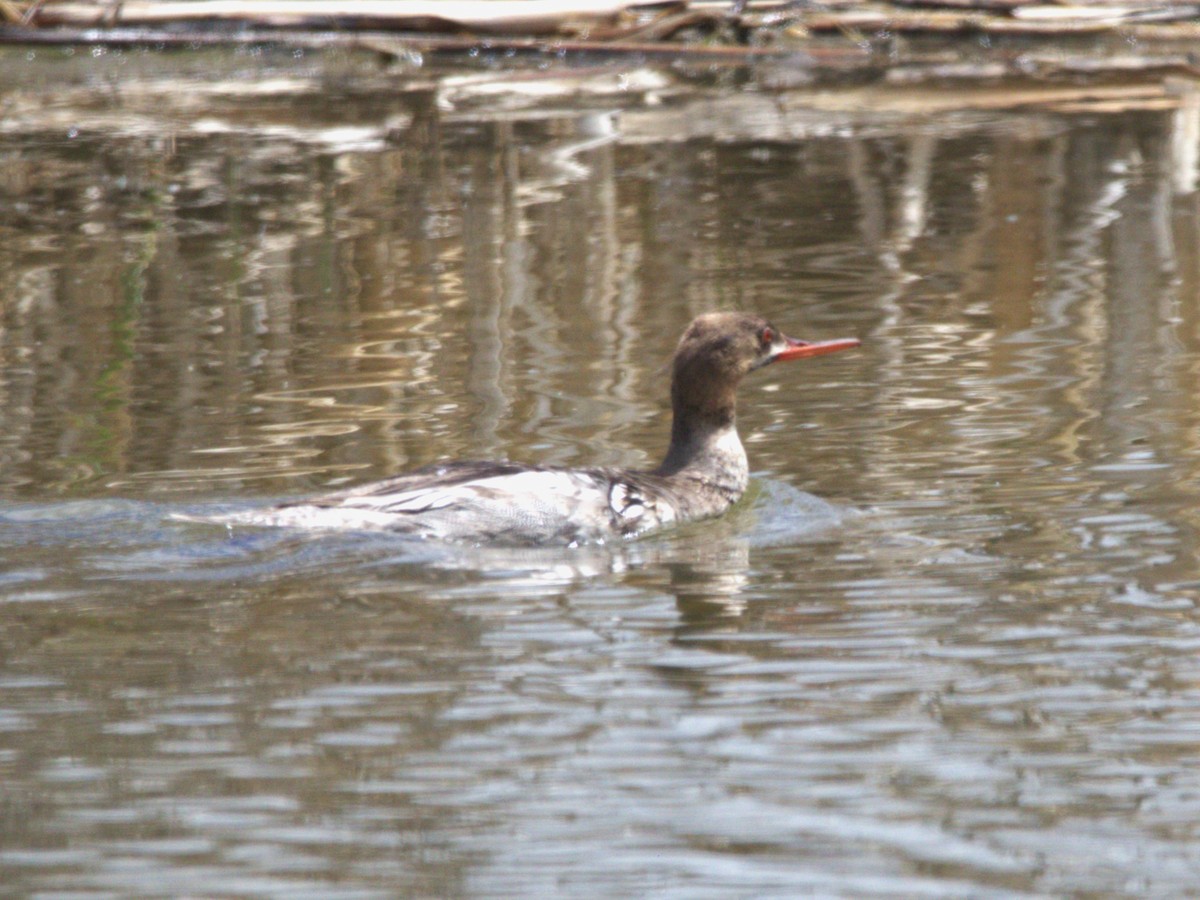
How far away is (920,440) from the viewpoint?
27.4 feet

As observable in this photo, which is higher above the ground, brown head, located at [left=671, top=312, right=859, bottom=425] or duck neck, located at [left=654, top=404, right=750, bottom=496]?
brown head, located at [left=671, top=312, right=859, bottom=425]

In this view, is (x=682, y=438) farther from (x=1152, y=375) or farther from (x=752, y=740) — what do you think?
(x=752, y=740)

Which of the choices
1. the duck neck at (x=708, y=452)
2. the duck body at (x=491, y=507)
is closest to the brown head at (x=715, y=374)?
the duck neck at (x=708, y=452)

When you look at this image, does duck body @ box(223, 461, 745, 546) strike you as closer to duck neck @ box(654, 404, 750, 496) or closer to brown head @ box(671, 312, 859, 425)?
duck neck @ box(654, 404, 750, 496)

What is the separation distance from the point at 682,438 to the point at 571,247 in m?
3.79

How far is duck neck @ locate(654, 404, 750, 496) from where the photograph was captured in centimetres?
822

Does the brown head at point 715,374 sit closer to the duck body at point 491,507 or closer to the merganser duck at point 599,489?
the merganser duck at point 599,489

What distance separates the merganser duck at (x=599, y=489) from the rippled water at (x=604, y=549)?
0.12m

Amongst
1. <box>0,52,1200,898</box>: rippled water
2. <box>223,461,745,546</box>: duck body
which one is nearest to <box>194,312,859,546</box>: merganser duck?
<box>223,461,745,546</box>: duck body

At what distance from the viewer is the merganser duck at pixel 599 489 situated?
7387 millimetres

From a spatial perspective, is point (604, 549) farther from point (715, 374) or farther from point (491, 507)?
point (715, 374)

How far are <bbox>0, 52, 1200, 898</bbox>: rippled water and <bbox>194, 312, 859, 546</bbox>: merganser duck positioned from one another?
0.12 metres

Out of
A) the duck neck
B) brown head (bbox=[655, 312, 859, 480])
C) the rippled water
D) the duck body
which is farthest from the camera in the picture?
brown head (bbox=[655, 312, 859, 480])

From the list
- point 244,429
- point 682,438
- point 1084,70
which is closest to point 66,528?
point 244,429
